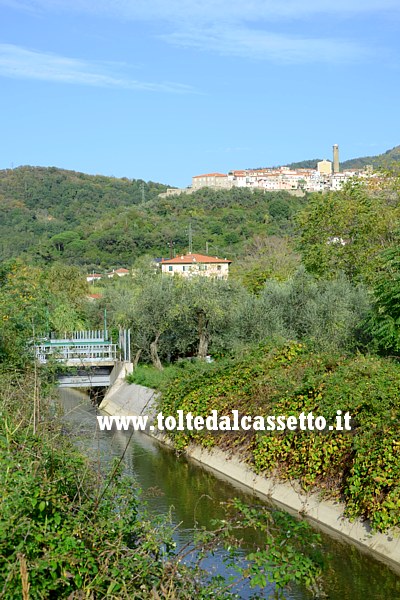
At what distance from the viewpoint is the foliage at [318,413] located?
41.2 feet

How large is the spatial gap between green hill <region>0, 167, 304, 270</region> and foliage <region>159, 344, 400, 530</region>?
2279 inches

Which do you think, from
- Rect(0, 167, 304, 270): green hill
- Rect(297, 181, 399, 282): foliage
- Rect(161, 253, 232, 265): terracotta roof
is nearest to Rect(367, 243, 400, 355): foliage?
Rect(297, 181, 399, 282): foliage

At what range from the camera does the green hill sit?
87.2 m

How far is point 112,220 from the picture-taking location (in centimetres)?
9719

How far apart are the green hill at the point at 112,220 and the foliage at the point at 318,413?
190ft

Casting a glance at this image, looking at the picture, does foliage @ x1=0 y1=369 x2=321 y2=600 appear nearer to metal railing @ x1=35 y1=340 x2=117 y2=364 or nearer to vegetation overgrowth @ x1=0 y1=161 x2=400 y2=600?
vegetation overgrowth @ x1=0 y1=161 x2=400 y2=600

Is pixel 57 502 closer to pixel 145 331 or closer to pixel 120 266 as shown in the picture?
pixel 145 331

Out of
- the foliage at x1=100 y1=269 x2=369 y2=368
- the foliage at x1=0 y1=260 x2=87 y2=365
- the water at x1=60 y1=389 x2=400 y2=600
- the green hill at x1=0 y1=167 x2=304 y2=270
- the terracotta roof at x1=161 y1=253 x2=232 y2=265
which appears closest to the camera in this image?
the water at x1=60 y1=389 x2=400 y2=600

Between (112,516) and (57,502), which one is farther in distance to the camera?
(112,516)

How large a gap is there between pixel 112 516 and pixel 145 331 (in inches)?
1015

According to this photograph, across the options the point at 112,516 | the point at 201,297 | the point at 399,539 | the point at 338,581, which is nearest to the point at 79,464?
the point at 112,516

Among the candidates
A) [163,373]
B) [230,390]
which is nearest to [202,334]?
[163,373]

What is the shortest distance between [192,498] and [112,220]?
271 feet

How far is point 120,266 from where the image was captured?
8600cm
